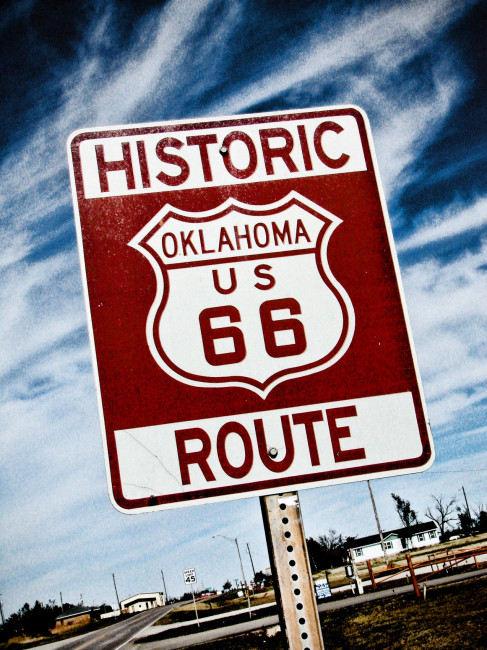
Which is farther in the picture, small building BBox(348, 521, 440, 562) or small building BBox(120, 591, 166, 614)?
small building BBox(120, 591, 166, 614)

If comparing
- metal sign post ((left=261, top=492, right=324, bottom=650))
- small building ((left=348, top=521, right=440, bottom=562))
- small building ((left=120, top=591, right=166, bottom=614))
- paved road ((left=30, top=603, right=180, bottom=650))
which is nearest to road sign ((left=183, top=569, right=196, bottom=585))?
paved road ((left=30, top=603, right=180, bottom=650))

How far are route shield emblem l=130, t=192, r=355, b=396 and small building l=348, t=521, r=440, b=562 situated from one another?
75701 millimetres

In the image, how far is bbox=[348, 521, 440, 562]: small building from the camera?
71.5 meters

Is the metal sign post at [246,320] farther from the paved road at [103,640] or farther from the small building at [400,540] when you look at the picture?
the small building at [400,540]

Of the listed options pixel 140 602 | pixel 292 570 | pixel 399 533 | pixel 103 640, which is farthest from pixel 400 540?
pixel 292 570

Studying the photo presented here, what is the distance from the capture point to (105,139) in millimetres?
1512

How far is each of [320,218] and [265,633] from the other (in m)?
19.1

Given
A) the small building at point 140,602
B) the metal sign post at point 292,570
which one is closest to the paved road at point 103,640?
the metal sign post at point 292,570

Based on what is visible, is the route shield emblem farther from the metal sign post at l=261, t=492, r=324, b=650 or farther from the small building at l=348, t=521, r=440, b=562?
the small building at l=348, t=521, r=440, b=562

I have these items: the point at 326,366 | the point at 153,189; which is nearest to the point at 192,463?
the point at 326,366

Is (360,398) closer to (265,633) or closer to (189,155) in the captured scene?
(189,155)

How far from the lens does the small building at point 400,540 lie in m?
71.5

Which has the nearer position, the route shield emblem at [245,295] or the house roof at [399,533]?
the route shield emblem at [245,295]

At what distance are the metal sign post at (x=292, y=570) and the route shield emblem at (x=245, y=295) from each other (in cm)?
25
